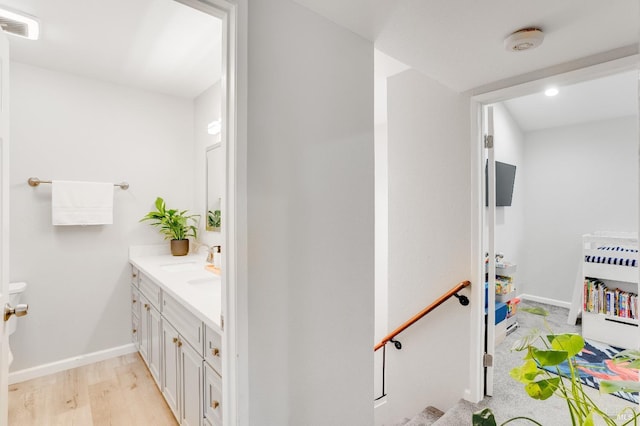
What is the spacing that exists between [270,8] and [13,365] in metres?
3.18

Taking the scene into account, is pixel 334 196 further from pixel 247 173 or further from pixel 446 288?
pixel 446 288

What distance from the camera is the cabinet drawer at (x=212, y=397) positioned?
1371 millimetres

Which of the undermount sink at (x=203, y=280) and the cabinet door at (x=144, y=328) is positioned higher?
the undermount sink at (x=203, y=280)

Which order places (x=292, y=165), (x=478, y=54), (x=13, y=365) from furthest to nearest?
(x=13, y=365), (x=478, y=54), (x=292, y=165)

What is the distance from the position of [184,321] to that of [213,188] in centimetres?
156

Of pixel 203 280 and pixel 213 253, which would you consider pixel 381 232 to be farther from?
pixel 203 280

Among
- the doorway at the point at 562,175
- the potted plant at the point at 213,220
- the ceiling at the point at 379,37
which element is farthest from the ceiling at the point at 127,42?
the doorway at the point at 562,175

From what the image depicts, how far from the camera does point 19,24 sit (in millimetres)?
1925

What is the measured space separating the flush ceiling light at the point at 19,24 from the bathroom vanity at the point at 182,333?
1699mm

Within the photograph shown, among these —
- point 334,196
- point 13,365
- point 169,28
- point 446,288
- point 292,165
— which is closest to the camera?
point 292,165

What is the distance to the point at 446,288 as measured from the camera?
2264mm

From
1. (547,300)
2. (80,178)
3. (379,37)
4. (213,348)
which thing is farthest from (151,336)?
(547,300)

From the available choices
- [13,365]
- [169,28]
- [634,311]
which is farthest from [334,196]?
[634,311]

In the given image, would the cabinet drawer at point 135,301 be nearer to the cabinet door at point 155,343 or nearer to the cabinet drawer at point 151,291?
the cabinet drawer at point 151,291
